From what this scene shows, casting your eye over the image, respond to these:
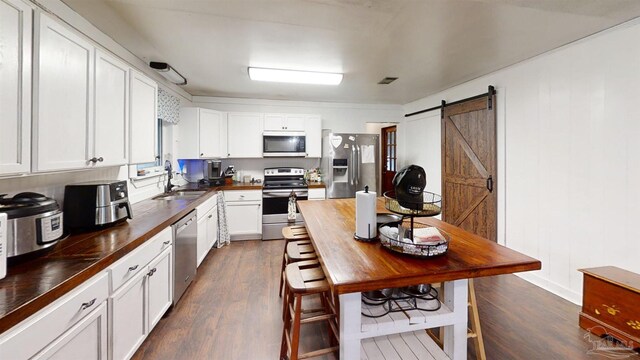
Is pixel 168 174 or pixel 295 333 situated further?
pixel 168 174

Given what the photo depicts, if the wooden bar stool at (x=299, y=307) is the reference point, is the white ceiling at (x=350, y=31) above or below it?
above

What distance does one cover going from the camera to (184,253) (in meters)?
2.54

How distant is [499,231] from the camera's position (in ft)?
11.1

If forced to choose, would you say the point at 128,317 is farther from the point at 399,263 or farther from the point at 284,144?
the point at 284,144

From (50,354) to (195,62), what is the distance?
2846 millimetres

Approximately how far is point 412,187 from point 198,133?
367cm

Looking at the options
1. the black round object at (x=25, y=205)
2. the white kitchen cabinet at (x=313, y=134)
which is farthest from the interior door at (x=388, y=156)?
the black round object at (x=25, y=205)

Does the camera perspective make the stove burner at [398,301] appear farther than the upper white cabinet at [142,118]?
No

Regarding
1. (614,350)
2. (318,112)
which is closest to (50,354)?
(614,350)

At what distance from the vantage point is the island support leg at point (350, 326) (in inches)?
46.5

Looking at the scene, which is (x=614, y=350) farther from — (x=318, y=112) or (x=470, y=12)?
(x=318, y=112)

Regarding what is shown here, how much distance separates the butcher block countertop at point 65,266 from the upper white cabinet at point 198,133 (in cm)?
216

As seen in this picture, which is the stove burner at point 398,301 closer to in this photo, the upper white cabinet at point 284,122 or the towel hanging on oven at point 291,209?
the towel hanging on oven at point 291,209

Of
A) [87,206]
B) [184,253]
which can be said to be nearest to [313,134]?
[184,253]
